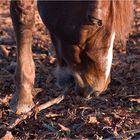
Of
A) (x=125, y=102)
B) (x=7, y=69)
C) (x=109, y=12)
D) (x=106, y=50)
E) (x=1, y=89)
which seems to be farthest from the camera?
(x=7, y=69)

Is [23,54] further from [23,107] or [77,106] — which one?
[77,106]

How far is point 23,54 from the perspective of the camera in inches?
130

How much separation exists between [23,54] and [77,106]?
1.67 feet

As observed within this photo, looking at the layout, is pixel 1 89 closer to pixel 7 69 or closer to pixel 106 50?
pixel 7 69

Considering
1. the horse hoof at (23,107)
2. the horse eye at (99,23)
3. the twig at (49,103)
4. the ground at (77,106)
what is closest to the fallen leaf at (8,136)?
the ground at (77,106)

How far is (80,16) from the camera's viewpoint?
2.54 meters

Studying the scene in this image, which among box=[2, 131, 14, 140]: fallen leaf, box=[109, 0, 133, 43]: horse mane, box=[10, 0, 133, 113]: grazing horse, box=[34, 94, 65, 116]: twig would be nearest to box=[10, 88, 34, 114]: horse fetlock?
box=[10, 0, 133, 113]: grazing horse

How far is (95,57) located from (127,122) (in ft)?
1.39

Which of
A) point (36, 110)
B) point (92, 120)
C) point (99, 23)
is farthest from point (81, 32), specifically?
point (36, 110)

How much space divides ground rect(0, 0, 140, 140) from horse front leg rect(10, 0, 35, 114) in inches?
3.1

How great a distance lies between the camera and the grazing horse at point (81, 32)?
8.21 feet

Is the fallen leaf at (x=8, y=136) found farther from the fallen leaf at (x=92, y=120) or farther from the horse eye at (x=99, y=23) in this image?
the horse eye at (x=99, y=23)

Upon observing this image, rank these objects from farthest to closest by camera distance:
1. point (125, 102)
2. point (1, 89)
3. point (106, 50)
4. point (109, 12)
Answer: point (1, 89) < point (125, 102) < point (106, 50) < point (109, 12)

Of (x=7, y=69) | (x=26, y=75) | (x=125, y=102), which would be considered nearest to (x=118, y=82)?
(x=125, y=102)
